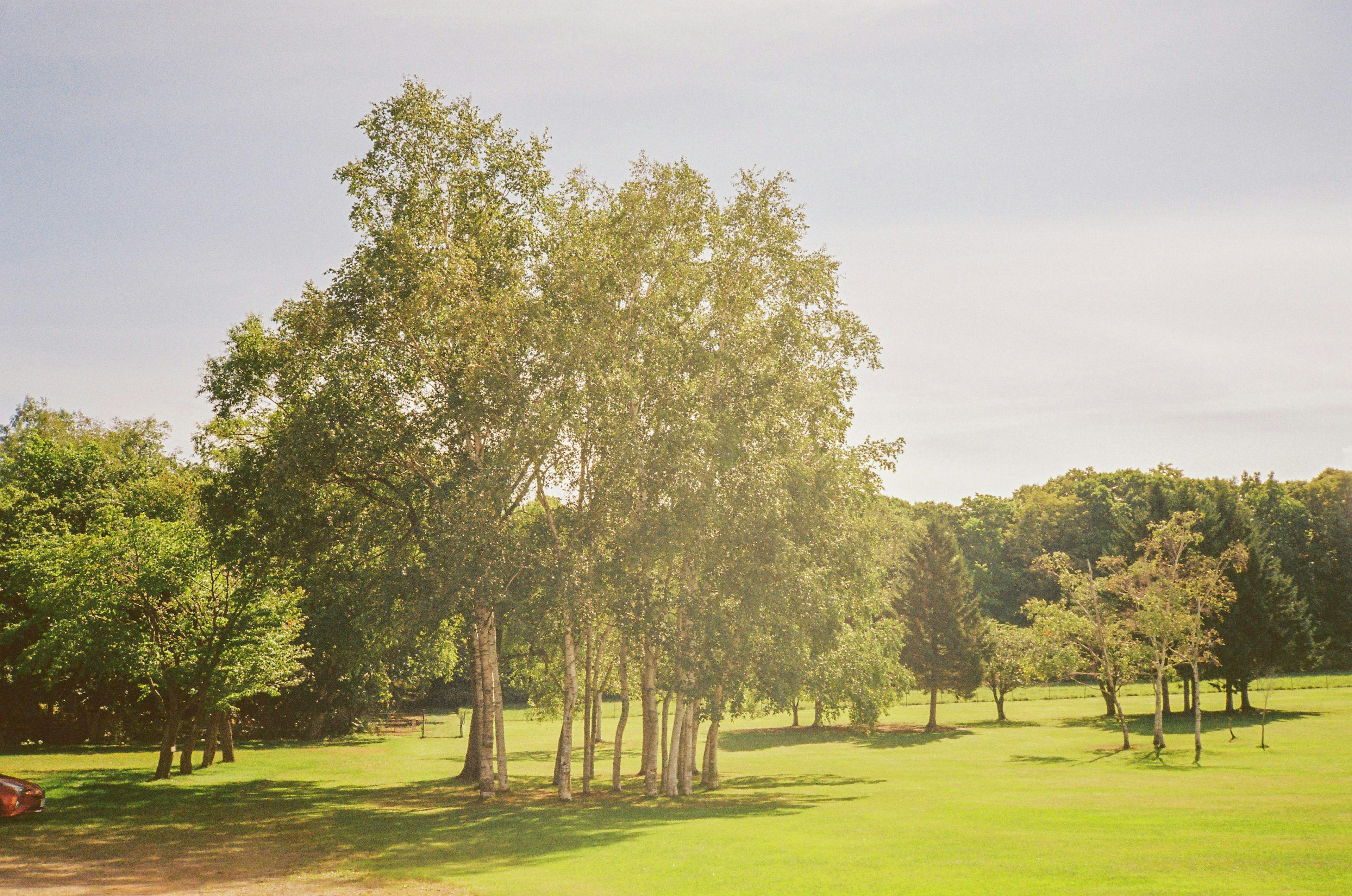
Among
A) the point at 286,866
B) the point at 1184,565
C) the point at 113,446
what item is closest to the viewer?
the point at 286,866

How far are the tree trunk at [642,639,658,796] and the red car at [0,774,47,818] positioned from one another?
703 inches

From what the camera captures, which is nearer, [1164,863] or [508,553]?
[1164,863]

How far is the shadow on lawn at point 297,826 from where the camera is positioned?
2014cm

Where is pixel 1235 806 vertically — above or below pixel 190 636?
below

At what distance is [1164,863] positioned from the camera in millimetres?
17516

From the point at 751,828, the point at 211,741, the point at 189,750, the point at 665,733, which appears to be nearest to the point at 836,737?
the point at 665,733

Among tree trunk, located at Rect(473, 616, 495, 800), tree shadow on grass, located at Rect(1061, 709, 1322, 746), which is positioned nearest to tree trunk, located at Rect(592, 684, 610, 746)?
tree trunk, located at Rect(473, 616, 495, 800)

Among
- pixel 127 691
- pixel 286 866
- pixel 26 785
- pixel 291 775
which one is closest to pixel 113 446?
pixel 127 691

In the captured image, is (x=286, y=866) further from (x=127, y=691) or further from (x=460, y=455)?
(x=127, y=691)

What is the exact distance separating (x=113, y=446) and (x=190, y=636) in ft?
138

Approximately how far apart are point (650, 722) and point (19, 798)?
1840 centimetres

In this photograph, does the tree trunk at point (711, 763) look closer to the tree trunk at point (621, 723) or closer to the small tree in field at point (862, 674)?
the tree trunk at point (621, 723)

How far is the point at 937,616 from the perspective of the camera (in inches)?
2586

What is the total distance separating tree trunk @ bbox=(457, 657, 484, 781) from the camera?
32.1 meters
